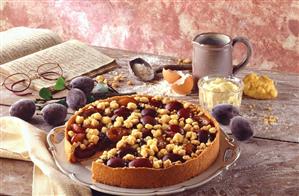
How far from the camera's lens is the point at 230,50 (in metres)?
1.71

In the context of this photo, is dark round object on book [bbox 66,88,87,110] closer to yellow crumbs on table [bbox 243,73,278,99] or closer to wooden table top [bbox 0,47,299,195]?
wooden table top [bbox 0,47,299,195]

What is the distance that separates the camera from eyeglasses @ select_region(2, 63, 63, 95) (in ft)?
5.78

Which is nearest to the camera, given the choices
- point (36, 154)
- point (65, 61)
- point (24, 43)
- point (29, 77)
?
point (36, 154)

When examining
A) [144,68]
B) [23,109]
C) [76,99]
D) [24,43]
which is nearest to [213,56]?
[144,68]

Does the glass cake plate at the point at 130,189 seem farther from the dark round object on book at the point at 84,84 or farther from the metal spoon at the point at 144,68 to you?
the metal spoon at the point at 144,68

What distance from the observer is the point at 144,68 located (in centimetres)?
185

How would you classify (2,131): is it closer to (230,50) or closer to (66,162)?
(66,162)

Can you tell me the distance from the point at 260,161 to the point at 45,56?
31.8 inches

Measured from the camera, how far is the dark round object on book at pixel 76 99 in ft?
5.24

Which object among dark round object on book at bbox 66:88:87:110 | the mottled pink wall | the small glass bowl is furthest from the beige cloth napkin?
the mottled pink wall

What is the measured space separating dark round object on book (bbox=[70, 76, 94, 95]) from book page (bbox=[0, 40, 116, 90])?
0.10 metres

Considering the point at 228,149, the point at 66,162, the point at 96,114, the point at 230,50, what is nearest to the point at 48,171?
the point at 66,162

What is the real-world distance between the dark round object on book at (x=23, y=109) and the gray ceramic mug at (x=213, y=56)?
44cm

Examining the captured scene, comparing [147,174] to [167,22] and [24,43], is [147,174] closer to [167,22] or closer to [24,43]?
[24,43]
